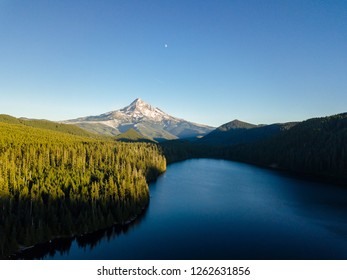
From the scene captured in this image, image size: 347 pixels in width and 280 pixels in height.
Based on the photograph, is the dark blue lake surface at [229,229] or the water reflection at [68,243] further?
the dark blue lake surface at [229,229]

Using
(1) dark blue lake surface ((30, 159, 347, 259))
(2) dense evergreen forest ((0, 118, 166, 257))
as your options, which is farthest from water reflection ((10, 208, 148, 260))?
(2) dense evergreen forest ((0, 118, 166, 257))

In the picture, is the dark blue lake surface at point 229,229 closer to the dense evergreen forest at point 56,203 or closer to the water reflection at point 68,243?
the water reflection at point 68,243

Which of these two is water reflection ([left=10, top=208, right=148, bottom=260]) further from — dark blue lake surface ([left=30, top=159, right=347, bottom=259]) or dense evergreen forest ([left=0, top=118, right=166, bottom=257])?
dense evergreen forest ([left=0, top=118, right=166, bottom=257])

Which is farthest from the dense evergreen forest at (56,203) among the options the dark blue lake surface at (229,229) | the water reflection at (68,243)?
the dark blue lake surface at (229,229)

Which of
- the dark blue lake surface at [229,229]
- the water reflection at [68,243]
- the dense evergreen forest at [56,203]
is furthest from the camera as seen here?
the dense evergreen forest at [56,203]

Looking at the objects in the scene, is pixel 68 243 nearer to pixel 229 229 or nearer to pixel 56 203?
pixel 56 203

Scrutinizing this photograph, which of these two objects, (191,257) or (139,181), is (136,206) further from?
(191,257)

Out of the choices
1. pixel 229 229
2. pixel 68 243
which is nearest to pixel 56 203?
pixel 68 243

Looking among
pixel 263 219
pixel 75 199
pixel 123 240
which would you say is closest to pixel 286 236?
pixel 263 219
